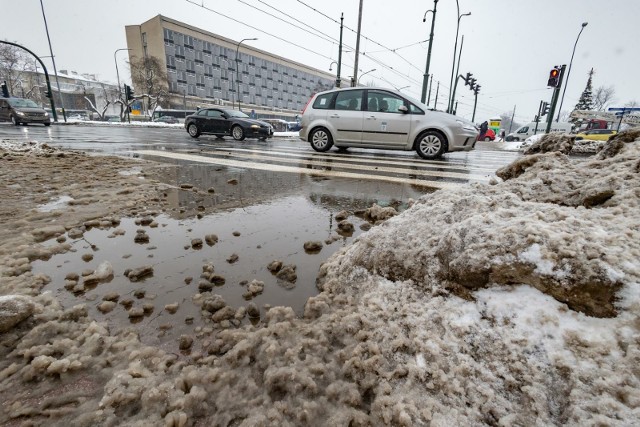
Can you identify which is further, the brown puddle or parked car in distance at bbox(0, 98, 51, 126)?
parked car in distance at bbox(0, 98, 51, 126)

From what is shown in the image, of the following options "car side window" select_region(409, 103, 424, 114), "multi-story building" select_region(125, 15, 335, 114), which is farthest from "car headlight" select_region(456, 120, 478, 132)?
"multi-story building" select_region(125, 15, 335, 114)

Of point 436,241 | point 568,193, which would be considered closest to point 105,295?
point 436,241

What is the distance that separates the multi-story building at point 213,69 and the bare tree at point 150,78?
2453mm

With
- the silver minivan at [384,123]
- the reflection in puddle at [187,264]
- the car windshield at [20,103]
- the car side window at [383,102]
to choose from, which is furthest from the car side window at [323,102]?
the car windshield at [20,103]

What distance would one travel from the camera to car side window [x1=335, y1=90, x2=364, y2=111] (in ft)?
25.3

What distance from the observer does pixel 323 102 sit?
26.8ft

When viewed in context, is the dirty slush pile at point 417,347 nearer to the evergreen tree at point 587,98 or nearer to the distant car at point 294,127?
the distant car at point 294,127

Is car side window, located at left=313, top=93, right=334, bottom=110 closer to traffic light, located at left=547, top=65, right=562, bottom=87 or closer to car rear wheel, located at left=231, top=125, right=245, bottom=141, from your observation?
car rear wheel, located at left=231, top=125, right=245, bottom=141

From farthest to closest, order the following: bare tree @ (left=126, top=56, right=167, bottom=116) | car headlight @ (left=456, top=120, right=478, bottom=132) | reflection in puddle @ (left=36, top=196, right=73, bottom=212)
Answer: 1. bare tree @ (left=126, top=56, right=167, bottom=116)
2. car headlight @ (left=456, top=120, right=478, bottom=132)
3. reflection in puddle @ (left=36, top=196, right=73, bottom=212)

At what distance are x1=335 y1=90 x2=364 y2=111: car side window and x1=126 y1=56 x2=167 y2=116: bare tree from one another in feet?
141

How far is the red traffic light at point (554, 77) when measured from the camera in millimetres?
14023

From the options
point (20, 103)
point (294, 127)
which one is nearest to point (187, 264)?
point (20, 103)

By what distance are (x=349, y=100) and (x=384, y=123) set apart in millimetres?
1124

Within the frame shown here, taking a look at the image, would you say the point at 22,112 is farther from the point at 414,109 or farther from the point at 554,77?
the point at 554,77
